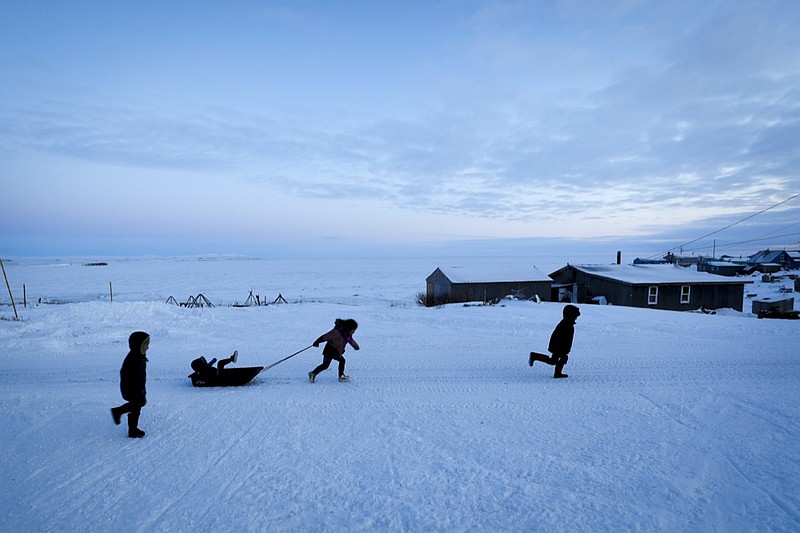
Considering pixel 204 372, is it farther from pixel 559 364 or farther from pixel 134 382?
pixel 559 364

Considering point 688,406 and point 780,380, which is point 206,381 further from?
point 780,380

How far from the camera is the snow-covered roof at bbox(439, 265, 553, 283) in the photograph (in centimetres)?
2881

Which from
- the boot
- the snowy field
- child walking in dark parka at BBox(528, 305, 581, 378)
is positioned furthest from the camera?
child walking in dark parka at BBox(528, 305, 581, 378)

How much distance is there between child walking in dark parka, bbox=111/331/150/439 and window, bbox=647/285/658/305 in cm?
3029

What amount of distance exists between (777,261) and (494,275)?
8105cm

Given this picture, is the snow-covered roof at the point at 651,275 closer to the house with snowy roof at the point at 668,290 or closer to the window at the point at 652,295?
the house with snowy roof at the point at 668,290

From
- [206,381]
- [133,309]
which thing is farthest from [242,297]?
[206,381]

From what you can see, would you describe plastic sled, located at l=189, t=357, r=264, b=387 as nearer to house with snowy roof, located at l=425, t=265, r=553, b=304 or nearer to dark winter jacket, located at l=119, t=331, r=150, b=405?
dark winter jacket, located at l=119, t=331, r=150, b=405

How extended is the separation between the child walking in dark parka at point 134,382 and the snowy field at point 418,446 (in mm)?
285

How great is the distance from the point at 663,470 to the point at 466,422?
223cm

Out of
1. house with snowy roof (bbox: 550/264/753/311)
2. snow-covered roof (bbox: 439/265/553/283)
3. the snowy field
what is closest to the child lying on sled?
the snowy field

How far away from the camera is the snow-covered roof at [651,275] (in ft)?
89.1

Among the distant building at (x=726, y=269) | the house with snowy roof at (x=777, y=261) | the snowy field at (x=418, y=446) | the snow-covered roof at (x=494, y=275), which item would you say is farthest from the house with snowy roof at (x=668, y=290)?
the house with snowy roof at (x=777, y=261)

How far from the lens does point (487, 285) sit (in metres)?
28.6
